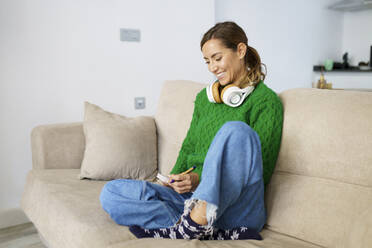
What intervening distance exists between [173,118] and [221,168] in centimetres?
97

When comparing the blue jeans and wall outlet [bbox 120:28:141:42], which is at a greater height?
wall outlet [bbox 120:28:141:42]

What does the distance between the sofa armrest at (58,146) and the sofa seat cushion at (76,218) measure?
0.20ft

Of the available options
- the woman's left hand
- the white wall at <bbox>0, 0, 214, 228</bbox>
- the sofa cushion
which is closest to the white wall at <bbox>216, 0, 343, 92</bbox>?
the white wall at <bbox>0, 0, 214, 228</bbox>

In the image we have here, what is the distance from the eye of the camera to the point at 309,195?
139 cm

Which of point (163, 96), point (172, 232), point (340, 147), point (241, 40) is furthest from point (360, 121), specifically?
point (163, 96)

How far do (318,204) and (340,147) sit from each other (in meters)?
0.21

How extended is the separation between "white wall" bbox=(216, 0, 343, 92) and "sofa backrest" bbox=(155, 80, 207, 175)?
67.4 inches

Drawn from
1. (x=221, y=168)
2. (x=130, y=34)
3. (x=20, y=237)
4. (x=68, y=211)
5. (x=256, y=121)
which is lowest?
(x=20, y=237)

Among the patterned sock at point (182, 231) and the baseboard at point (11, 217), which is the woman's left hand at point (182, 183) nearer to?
the patterned sock at point (182, 231)

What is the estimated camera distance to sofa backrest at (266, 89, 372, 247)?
1.28 metres

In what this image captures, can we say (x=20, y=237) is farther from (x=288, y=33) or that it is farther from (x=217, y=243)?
(x=288, y=33)

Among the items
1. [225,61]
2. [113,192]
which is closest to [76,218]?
[113,192]

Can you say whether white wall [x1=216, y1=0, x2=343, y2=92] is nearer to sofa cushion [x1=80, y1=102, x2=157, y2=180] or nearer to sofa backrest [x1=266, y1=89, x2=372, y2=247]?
sofa cushion [x1=80, y1=102, x2=157, y2=180]

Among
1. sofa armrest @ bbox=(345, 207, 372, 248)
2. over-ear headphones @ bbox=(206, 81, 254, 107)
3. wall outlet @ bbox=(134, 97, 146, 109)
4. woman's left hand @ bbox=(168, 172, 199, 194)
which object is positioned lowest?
sofa armrest @ bbox=(345, 207, 372, 248)
